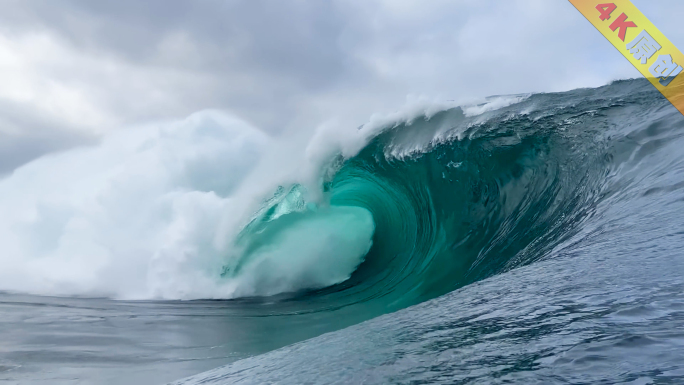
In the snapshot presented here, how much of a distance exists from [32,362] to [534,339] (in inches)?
147

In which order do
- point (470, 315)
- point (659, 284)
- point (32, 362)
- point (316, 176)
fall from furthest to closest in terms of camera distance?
point (316, 176)
point (32, 362)
point (470, 315)
point (659, 284)

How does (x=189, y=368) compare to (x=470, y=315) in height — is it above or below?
above

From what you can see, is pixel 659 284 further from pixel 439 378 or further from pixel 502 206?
pixel 502 206

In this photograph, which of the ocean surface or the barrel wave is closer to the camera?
the ocean surface

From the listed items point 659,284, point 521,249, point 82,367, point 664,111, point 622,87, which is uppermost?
point 622,87

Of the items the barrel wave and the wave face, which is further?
the barrel wave

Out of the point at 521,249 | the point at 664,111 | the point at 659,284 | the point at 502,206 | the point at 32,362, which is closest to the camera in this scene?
the point at 659,284

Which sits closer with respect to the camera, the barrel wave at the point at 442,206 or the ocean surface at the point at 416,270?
the ocean surface at the point at 416,270

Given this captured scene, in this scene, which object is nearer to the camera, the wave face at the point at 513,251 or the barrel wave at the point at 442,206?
the wave face at the point at 513,251

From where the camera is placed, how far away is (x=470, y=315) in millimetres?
2496

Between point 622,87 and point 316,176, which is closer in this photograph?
point 622,87

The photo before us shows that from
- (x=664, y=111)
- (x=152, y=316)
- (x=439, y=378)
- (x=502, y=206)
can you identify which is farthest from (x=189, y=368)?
(x=664, y=111)

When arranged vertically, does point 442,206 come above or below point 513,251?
above

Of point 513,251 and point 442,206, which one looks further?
point 442,206
